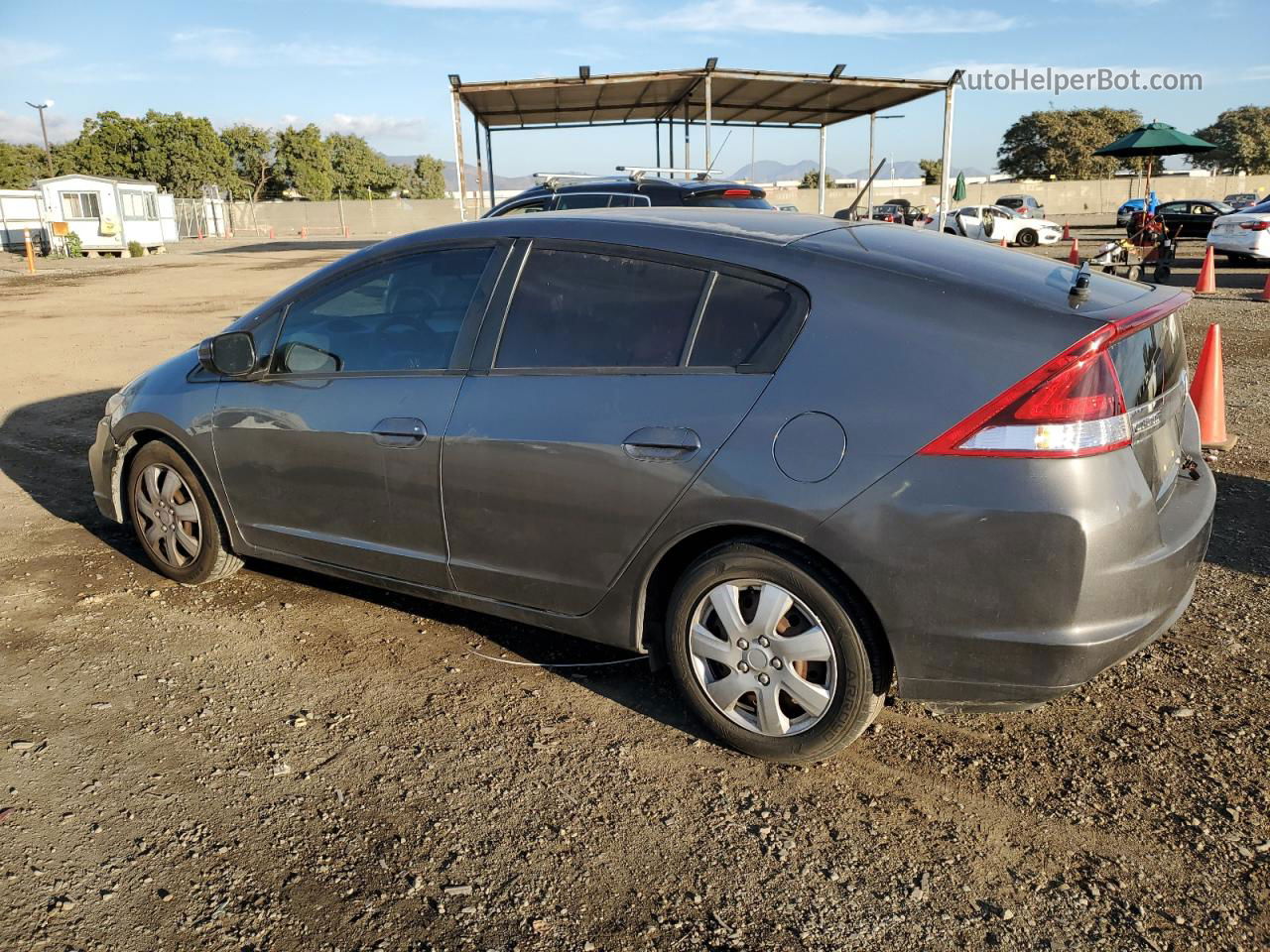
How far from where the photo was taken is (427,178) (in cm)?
12912

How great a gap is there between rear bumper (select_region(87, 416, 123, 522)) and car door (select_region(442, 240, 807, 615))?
2.23 meters

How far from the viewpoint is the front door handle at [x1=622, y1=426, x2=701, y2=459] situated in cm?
291

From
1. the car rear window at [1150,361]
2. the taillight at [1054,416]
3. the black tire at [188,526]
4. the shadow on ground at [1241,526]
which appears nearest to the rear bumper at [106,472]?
the black tire at [188,526]

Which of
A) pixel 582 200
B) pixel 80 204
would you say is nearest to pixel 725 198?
pixel 582 200

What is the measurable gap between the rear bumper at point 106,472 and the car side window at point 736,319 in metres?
3.20

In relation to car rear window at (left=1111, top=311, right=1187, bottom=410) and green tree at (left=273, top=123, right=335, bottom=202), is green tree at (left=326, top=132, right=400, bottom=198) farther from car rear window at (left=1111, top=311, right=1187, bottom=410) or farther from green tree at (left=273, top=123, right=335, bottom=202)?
car rear window at (left=1111, top=311, right=1187, bottom=410)

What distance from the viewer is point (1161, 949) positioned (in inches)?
89.1

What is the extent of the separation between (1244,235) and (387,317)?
20.1m

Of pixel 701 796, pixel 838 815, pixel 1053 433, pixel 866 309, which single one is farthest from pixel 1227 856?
pixel 866 309

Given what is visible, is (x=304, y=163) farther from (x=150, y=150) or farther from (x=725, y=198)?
(x=725, y=198)

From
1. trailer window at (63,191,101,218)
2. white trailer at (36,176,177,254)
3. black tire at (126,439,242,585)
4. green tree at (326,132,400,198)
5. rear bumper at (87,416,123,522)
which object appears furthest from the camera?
green tree at (326,132,400,198)

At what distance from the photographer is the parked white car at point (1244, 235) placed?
734 inches

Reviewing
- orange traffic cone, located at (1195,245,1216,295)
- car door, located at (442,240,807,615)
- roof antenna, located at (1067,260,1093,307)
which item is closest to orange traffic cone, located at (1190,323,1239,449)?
roof antenna, located at (1067,260,1093,307)

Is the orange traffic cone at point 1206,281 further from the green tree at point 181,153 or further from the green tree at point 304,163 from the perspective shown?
the green tree at point 304,163
